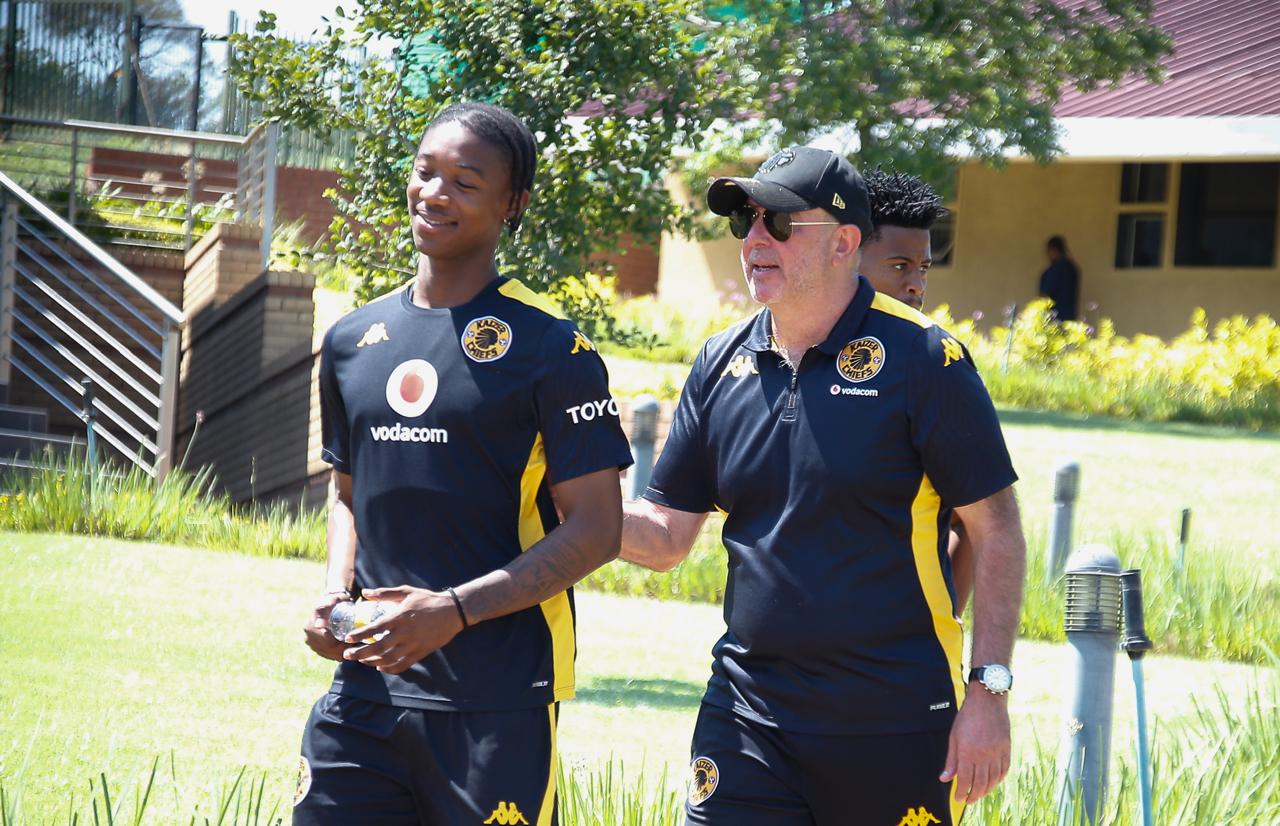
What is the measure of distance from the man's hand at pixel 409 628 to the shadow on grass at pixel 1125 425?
46.4ft

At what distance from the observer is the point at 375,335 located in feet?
10.9

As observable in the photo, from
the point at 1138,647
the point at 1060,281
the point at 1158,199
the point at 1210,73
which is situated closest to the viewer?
the point at 1138,647

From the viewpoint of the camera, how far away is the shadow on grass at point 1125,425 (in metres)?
16.7

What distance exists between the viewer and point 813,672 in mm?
3334

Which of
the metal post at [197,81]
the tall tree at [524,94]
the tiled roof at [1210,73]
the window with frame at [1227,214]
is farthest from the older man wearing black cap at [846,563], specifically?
the window with frame at [1227,214]

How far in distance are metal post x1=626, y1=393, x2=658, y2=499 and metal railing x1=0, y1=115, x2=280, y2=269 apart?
4.67 m

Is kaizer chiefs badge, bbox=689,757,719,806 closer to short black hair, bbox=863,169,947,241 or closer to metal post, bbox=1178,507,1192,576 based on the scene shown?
short black hair, bbox=863,169,947,241

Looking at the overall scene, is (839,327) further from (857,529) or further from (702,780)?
(702,780)

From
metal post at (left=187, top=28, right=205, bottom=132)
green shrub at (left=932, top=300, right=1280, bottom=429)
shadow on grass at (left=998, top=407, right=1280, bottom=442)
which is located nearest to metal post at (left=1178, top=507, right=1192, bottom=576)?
shadow on grass at (left=998, top=407, right=1280, bottom=442)

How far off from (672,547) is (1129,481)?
11.0m

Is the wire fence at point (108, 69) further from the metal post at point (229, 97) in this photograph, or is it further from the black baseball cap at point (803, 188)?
the black baseball cap at point (803, 188)

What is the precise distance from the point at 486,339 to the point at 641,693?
4582mm

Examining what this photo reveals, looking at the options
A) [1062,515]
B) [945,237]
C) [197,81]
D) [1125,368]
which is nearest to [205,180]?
[197,81]

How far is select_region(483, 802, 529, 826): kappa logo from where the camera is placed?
3074 mm
